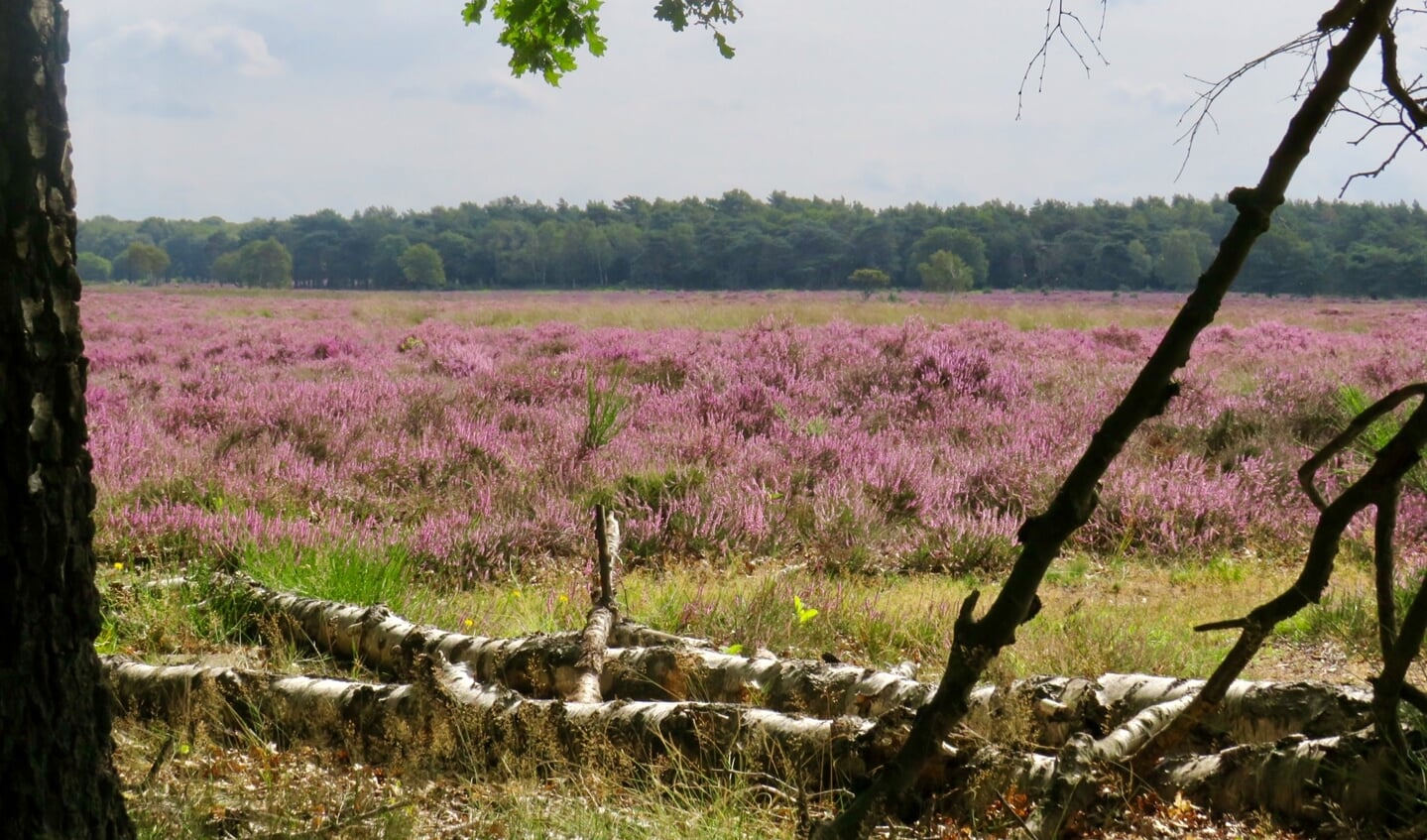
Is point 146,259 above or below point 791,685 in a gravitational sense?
above

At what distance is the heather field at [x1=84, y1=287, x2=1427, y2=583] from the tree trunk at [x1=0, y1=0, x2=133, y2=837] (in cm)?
294

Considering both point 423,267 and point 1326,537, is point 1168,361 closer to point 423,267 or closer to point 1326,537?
point 1326,537

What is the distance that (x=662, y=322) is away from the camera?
20.2 metres

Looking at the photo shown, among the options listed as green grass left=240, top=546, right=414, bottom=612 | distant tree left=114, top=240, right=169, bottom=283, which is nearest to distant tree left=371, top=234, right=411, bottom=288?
distant tree left=114, top=240, right=169, bottom=283

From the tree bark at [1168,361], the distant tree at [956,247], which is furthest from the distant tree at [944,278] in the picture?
the tree bark at [1168,361]

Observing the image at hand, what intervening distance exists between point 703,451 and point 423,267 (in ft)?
269

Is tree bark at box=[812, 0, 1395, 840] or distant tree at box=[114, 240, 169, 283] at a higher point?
distant tree at box=[114, 240, 169, 283]

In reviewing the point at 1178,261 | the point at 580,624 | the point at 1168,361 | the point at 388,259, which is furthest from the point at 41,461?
the point at 388,259

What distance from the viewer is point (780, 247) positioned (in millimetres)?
84938

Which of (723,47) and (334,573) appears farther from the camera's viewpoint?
(334,573)

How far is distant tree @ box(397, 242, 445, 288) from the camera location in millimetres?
83938

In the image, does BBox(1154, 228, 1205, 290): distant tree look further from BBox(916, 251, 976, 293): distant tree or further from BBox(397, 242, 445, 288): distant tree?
BBox(397, 242, 445, 288): distant tree

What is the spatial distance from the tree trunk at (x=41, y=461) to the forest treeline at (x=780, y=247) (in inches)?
1813

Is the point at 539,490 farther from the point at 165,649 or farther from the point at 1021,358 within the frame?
the point at 1021,358
